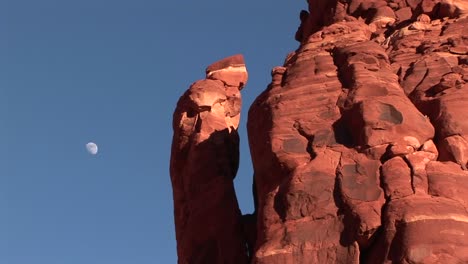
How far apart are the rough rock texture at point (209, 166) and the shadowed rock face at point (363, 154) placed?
40cm

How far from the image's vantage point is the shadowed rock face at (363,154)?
18.0 meters

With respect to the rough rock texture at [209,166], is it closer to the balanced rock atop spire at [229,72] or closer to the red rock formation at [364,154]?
the balanced rock atop spire at [229,72]

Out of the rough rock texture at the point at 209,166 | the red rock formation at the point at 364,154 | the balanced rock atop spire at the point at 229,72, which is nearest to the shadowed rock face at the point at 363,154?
the red rock formation at the point at 364,154

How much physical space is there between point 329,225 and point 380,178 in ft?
5.90

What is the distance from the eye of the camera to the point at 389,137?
20125mm

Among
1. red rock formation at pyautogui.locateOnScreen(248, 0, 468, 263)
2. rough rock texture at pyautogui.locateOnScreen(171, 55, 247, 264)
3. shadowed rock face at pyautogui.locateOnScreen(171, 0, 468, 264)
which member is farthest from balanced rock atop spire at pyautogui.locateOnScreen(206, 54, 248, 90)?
red rock formation at pyautogui.locateOnScreen(248, 0, 468, 263)

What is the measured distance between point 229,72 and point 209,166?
5592 mm

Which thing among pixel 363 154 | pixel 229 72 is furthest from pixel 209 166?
pixel 363 154

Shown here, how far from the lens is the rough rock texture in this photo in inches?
973

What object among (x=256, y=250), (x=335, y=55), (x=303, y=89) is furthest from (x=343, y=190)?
(x=335, y=55)

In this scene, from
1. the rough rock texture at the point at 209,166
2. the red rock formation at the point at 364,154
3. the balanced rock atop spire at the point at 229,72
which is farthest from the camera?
the balanced rock atop spire at the point at 229,72

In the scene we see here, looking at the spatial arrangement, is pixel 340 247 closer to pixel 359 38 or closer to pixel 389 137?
pixel 389 137

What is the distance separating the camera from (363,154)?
2016cm

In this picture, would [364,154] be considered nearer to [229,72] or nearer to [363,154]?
[363,154]
